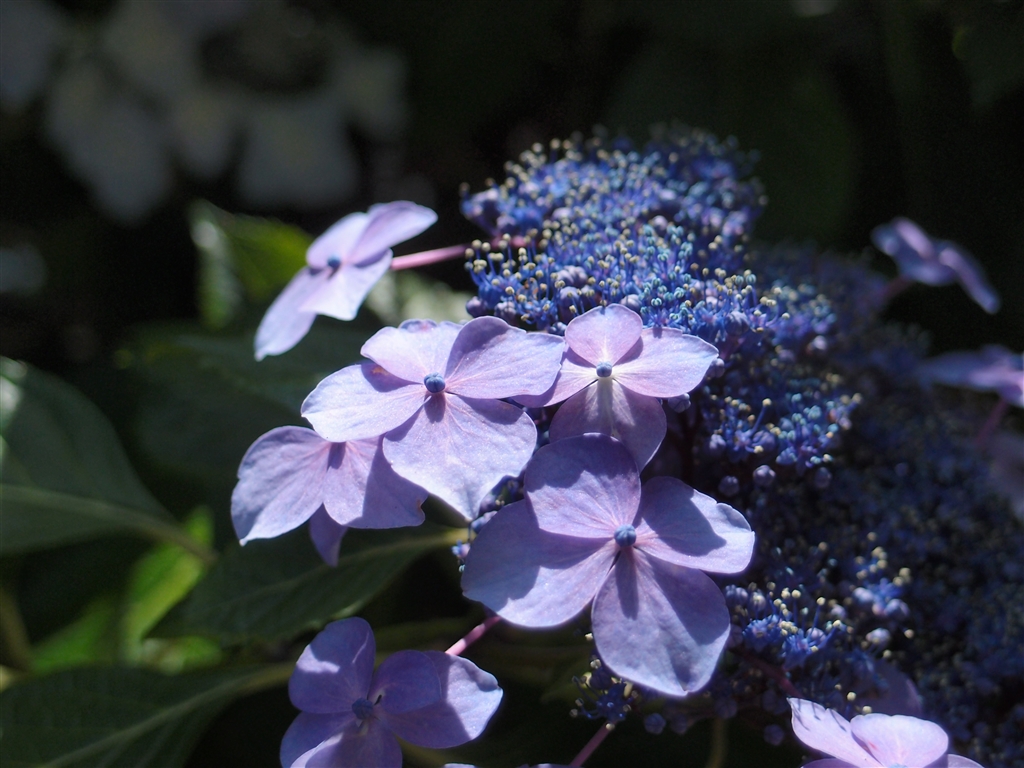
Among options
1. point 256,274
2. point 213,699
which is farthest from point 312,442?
point 256,274

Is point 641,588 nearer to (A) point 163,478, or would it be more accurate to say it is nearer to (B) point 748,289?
(B) point 748,289

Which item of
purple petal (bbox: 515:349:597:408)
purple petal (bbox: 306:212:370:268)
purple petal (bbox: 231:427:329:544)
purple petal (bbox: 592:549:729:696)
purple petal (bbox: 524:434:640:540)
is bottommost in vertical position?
purple petal (bbox: 231:427:329:544)

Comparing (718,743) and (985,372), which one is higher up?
(985,372)

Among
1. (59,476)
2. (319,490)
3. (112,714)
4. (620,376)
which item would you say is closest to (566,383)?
(620,376)

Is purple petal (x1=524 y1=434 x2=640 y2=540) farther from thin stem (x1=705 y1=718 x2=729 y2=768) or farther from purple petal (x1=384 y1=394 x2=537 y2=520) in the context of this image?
thin stem (x1=705 y1=718 x2=729 y2=768)

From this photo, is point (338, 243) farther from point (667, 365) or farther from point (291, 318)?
point (667, 365)

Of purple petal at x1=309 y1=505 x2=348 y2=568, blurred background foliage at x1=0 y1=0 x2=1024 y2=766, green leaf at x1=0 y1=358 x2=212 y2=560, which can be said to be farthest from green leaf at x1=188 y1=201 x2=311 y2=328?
purple petal at x1=309 y1=505 x2=348 y2=568

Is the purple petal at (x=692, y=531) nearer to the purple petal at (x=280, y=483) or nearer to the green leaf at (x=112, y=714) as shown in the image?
the purple petal at (x=280, y=483)
